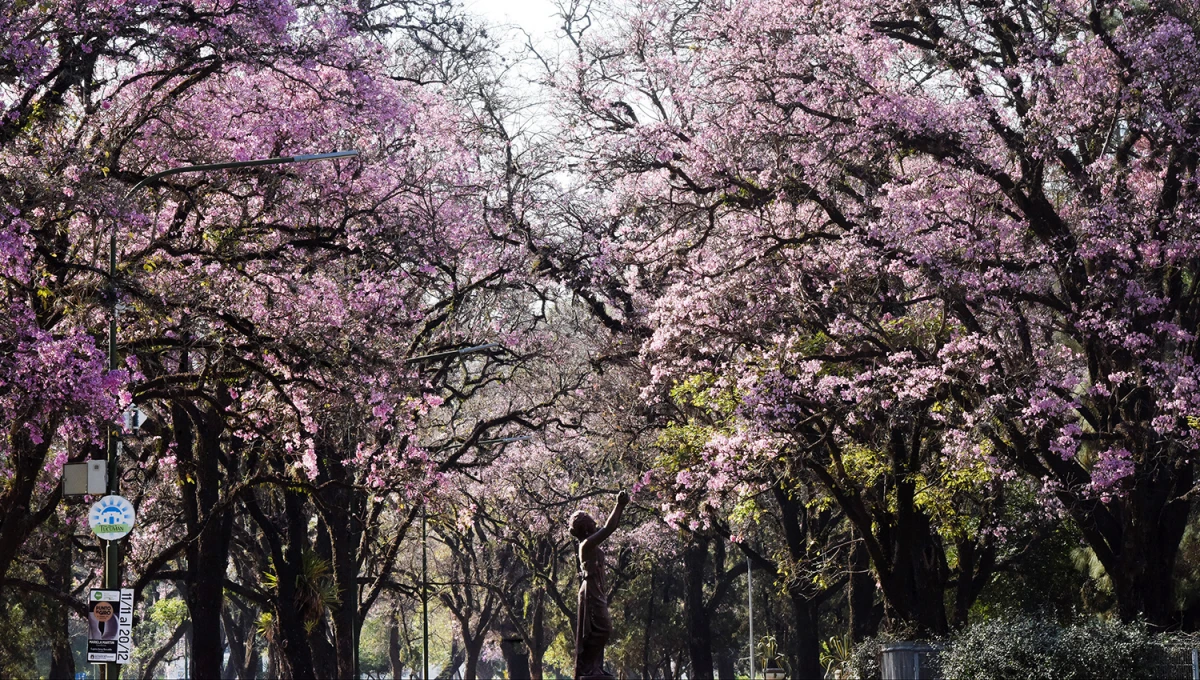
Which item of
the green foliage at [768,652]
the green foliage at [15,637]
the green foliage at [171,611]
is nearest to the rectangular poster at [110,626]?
the green foliage at [15,637]

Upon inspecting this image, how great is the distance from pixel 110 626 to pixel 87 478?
1.70m

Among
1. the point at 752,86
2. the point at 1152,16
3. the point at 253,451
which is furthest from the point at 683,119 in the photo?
the point at 253,451

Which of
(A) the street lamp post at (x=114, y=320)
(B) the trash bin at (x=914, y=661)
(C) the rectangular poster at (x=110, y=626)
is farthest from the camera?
(B) the trash bin at (x=914, y=661)

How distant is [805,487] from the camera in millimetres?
33969

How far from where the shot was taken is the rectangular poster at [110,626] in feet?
54.5

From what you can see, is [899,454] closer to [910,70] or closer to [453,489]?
[910,70]

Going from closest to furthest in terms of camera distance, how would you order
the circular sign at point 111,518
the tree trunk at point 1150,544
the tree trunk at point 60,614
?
the circular sign at point 111,518, the tree trunk at point 1150,544, the tree trunk at point 60,614

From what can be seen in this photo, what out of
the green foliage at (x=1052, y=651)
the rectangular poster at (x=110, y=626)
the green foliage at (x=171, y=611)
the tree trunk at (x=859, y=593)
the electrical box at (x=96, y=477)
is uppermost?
the green foliage at (x=171, y=611)

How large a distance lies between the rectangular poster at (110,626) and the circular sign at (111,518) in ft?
2.14

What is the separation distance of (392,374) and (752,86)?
7089 millimetres

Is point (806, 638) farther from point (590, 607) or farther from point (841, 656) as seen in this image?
point (590, 607)

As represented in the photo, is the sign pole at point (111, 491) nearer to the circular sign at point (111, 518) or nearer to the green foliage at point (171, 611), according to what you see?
the circular sign at point (111, 518)

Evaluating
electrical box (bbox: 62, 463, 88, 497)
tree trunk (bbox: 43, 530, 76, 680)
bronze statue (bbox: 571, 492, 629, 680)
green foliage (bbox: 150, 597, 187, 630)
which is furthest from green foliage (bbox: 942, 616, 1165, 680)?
green foliage (bbox: 150, 597, 187, 630)

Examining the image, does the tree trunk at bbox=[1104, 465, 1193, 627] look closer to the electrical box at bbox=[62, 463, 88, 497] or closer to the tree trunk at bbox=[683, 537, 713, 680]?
the electrical box at bbox=[62, 463, 88, 497]
